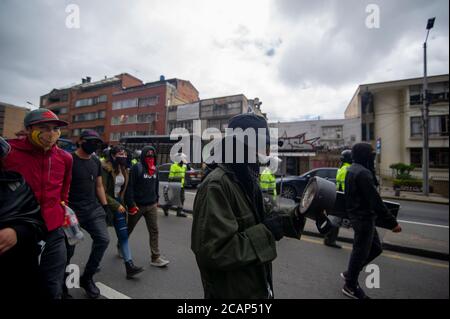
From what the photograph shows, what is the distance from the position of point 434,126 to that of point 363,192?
25191mm

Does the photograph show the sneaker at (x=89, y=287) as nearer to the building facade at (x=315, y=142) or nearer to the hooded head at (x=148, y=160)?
the hooded head at (x=148, y=160)

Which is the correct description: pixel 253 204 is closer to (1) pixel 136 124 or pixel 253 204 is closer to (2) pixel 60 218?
(2) pixel 60 218

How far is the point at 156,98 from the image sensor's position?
103 feet

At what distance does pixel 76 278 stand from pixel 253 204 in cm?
268

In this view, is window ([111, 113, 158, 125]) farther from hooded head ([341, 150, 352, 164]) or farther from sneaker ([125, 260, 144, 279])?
sneaker ([125, 260, 144, 279])

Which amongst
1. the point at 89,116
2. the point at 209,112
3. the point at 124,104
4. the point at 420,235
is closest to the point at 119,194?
the point at 420,235

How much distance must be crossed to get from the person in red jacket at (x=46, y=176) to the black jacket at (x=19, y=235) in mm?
402

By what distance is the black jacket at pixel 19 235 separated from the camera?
135 cm

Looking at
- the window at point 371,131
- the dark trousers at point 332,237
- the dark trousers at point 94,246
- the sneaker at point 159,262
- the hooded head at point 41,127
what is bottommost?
the sneaker at point 159,262

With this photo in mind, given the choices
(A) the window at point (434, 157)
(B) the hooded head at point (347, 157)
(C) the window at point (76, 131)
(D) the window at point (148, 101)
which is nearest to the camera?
(B) the hooded head at point (347, 157)

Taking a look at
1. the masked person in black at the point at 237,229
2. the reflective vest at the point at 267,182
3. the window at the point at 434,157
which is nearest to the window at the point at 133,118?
the reflective vest at the point at 267,182

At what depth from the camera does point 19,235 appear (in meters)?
1.37

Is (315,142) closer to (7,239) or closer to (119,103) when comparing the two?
(7,239)

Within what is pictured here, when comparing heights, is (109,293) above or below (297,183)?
below
